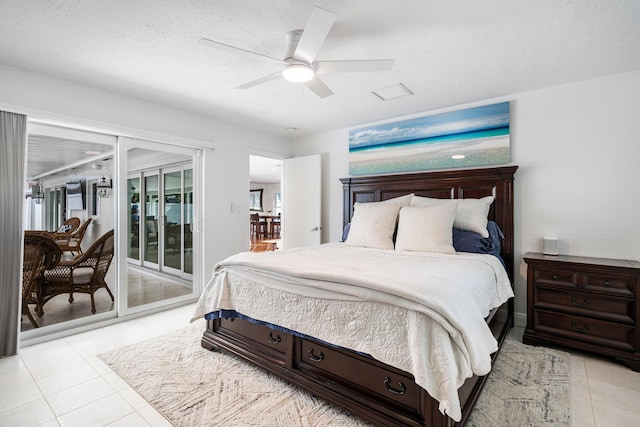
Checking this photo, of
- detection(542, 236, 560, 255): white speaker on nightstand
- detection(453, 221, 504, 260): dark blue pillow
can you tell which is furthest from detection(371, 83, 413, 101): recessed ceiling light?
detection(542, 236, 560, 255): white speaker on nightstand

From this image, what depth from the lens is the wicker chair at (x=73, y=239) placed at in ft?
9.64

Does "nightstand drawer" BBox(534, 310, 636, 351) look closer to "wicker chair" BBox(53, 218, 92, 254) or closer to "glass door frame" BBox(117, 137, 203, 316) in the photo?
"glass door frame" BBox(117, 137, 203, 316)

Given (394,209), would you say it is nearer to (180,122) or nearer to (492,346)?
(492,346)

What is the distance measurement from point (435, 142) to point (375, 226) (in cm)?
133

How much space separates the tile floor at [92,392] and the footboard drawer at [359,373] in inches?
33.2

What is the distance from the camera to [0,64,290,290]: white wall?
102 inches

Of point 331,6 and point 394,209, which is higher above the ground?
point 331,6

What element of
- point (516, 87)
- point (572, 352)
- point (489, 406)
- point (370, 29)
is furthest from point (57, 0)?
point (572, 352)

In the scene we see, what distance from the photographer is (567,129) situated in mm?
2881

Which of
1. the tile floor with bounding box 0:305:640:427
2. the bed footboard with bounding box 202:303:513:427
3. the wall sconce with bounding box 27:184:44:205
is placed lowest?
the tile floor with bounding box 0:305:640:427

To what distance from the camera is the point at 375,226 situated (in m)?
3.15

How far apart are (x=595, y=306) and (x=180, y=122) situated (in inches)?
172

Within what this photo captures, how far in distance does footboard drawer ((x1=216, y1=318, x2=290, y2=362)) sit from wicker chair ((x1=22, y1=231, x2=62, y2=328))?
1.76m

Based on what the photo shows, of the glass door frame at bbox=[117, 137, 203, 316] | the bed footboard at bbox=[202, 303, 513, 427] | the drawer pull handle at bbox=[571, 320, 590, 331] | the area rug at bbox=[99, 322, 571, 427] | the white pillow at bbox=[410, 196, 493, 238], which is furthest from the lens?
the glass door frame at bbox=[117, 137, 203, 316]
